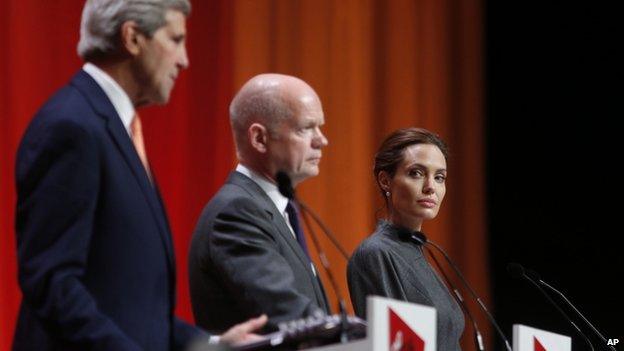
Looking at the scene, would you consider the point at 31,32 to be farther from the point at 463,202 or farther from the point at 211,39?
the point at 463,202

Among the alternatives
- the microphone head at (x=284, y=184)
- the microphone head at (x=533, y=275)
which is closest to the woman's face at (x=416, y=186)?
the microphone head at (x=533, y=275)

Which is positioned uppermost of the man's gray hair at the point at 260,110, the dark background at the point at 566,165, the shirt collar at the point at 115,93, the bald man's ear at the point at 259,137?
the shirt collar at the point at 115,93

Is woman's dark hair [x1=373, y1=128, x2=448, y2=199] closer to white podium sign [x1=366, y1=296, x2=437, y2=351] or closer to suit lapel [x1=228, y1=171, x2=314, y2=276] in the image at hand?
suit lapel [x1=228, y1=171, x2=314, y2=276]

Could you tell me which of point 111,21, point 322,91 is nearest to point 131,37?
point 111,21

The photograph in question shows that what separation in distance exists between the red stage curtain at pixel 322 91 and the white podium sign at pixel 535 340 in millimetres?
972

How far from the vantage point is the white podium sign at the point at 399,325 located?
2.49 meters

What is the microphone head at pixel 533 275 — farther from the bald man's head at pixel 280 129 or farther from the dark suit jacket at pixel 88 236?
the dark suit jacket at pixel 88 236

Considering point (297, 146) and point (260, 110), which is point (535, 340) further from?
point (260, 110)

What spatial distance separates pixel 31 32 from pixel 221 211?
184 cm

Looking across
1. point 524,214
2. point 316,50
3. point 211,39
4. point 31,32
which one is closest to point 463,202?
point 524,214

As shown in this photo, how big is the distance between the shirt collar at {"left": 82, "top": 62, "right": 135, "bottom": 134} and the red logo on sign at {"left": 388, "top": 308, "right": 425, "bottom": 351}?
67 centimetres

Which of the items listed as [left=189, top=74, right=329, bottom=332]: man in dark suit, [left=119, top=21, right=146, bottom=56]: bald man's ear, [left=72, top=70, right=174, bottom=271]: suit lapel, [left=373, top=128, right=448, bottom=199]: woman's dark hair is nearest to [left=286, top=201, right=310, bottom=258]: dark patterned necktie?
[left=189, top=74, right=329, bottom=332]: man in dark suit

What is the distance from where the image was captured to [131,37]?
2525 mm

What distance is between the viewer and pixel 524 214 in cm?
612
